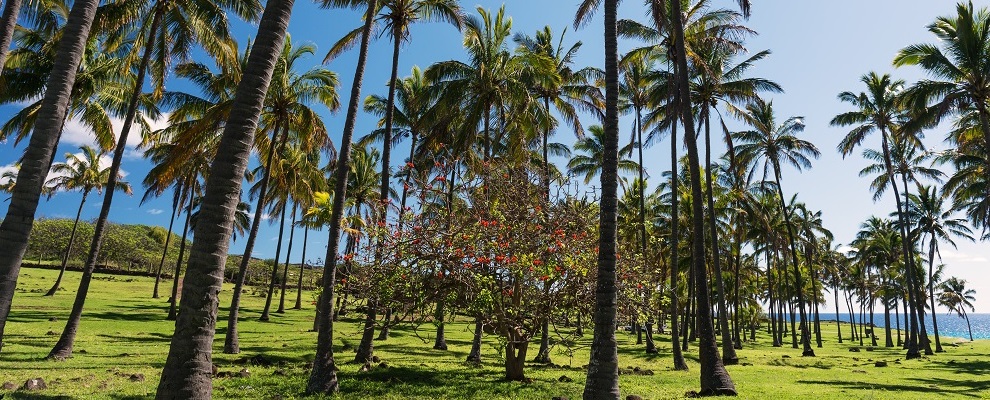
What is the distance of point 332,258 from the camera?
11469 millimetres

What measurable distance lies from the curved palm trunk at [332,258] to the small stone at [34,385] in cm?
459

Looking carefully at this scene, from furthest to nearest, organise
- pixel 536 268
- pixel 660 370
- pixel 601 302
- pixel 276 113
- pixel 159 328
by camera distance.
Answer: pixel 159 328 → pixel 276 113 → pixel 660 370 → pixel 536 268 → pixel 601 302

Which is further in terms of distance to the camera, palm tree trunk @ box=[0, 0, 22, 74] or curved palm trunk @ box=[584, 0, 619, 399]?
curved palm trunk @ box=[584, 0, 619, 399]

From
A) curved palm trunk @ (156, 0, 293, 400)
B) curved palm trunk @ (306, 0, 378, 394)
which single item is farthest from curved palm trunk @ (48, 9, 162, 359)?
curved palm trunk @ (156, 0, 293, 400)

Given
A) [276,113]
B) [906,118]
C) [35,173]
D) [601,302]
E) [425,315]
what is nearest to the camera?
[35,173]

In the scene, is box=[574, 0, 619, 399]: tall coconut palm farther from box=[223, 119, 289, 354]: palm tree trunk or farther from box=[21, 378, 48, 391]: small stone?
box=[223, 119, 289, 354]: palm tree trunk

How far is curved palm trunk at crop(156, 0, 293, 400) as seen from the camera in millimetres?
4926

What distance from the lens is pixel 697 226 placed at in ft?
43.1

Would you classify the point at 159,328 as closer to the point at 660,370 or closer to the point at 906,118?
the point at 660,370

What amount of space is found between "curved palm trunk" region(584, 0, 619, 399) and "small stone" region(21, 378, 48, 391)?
9.81 metres

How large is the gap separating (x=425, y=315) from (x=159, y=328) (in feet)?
53.2

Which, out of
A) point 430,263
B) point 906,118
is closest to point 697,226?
point 430,263

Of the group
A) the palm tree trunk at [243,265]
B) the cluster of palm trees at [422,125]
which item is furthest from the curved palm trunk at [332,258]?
the palm tree trunk at [243,265]

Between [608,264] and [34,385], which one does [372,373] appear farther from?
[608,264]
